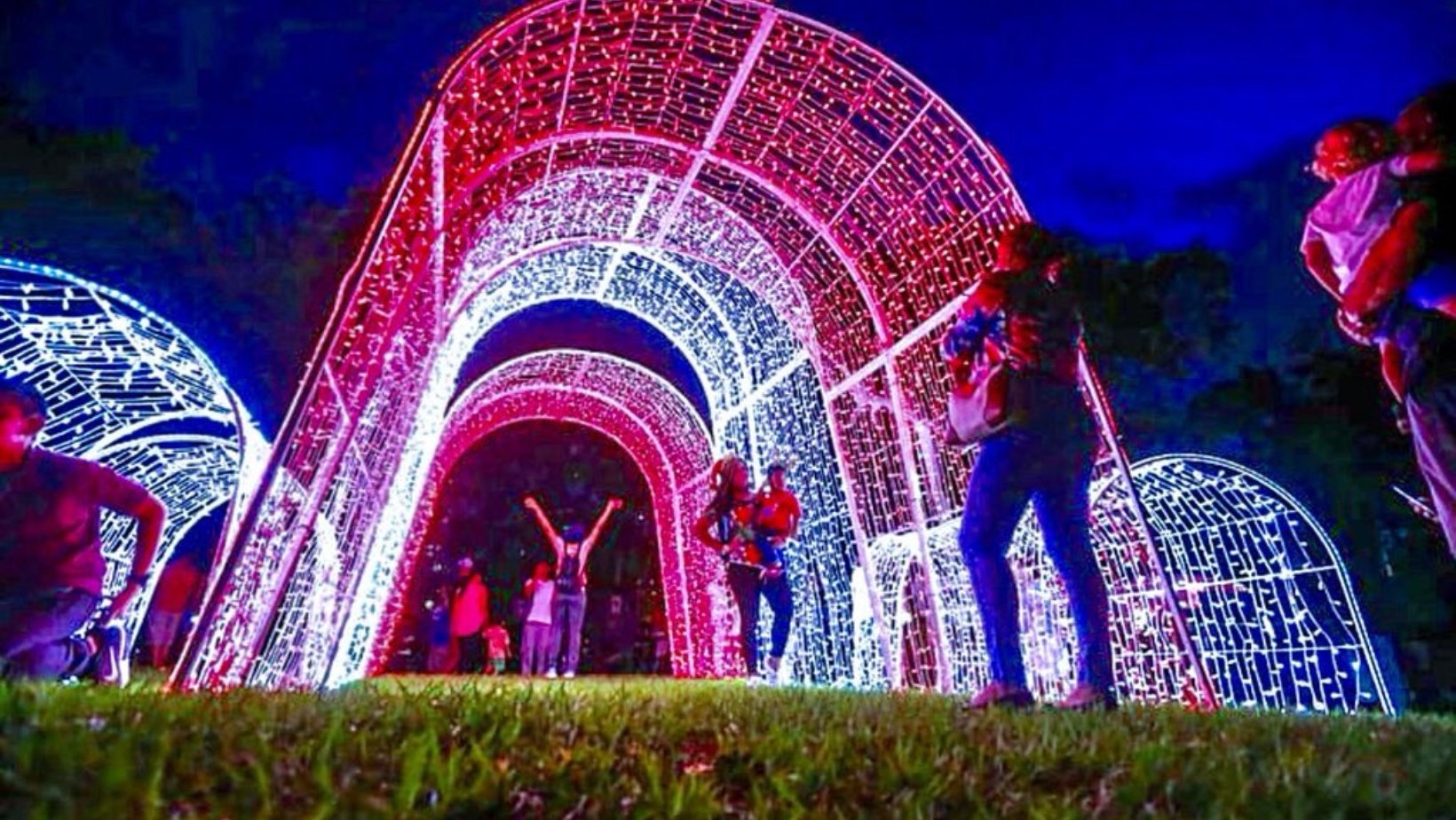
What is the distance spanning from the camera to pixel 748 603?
828 cm

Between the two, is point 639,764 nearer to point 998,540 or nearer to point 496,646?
point 998,540

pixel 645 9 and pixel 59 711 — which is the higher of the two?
pixel 645 9

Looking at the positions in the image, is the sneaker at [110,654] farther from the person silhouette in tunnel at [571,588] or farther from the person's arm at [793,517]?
the person silhouette in tunnel at [571,588]

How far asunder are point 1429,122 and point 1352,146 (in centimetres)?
38

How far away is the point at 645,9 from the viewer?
229 inches

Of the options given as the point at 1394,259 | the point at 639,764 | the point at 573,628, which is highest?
the point at 573,628

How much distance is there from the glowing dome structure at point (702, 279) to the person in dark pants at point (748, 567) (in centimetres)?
58

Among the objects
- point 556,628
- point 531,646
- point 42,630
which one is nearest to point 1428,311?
point 42,630

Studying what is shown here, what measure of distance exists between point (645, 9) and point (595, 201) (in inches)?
106

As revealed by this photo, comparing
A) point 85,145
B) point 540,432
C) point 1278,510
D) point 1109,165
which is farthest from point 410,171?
point 1109,165

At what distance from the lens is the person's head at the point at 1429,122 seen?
3.20 m

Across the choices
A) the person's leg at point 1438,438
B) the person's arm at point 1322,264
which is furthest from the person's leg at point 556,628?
the person's leg at point 1438,438

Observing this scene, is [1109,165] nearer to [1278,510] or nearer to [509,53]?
[1278,510]

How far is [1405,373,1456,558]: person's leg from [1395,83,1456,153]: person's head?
0.78m
